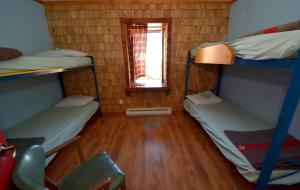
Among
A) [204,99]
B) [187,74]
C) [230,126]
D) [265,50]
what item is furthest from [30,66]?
[204,99]

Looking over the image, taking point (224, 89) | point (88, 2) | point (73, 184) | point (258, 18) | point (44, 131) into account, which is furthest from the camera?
point (224, 89)

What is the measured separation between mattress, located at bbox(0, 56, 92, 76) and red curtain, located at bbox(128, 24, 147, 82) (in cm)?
119

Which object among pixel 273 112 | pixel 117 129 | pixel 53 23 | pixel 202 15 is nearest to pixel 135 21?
pixel 202 15

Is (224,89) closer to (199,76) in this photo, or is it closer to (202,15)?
(199,76)

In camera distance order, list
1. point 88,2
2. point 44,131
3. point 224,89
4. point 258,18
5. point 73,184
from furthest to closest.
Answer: point 224,89, point 88,2, point 258,18, point 44,131, point 73,184

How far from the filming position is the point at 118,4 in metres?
2.57

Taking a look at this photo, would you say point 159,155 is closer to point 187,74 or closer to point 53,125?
point 53,125

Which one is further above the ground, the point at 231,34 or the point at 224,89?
the point at 231,34

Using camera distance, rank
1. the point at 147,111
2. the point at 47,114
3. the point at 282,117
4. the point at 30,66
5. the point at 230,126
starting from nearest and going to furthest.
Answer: the point at 282,117 < the point at 30,66 < the point at 230,126 < the point at 47,114 < the point at 147,111

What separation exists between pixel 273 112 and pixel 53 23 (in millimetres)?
3886

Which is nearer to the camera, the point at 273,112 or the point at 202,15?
the point at 273,112

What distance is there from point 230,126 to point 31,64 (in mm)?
2343

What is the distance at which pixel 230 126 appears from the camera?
1760mm

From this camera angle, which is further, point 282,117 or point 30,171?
point 282,117
